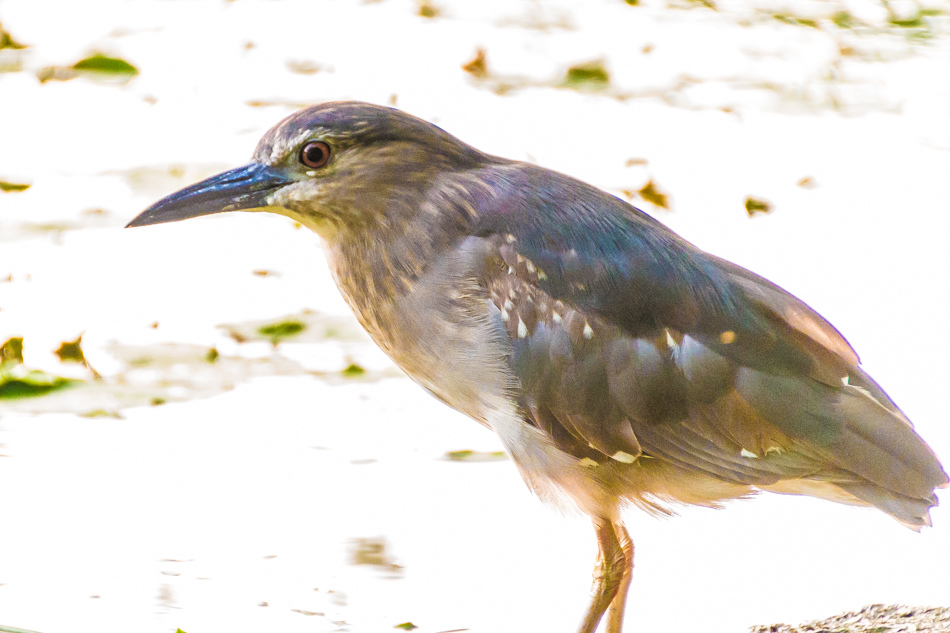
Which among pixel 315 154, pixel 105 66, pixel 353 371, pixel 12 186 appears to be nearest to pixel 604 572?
pixel 315 154

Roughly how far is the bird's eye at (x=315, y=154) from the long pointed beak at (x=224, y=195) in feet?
0.22

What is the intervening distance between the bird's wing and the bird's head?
0.25 metres

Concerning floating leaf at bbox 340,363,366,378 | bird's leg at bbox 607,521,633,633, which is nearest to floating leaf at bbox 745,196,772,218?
floating leaf at bbox 340,363,366,378

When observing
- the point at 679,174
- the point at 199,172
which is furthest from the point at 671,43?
the point at 199,172

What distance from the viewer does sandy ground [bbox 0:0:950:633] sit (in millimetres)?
3514

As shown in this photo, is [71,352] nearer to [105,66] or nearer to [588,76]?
[105,66]

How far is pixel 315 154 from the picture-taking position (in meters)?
3.04

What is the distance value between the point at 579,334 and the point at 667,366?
0.23 metres

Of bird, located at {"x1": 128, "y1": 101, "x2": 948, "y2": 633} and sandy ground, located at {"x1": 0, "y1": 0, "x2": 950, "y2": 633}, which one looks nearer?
bird, located at {"x1": 128, "y1": 101, "x2": 948, "y2": 633}

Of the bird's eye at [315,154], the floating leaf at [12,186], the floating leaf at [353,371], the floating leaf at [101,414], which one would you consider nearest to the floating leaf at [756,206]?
the floating leaf at [353,371]

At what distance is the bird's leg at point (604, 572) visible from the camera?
3.11 metres

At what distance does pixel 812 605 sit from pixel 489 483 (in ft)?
3.75

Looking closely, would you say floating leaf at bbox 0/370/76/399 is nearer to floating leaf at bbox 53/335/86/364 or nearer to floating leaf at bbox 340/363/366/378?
floating leaf at bbox 53/335/86/364

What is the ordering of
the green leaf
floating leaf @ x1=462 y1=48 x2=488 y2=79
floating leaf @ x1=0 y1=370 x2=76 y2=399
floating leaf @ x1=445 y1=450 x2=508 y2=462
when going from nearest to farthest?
1. floating leaf @ x1=445 y1=450 x2=508 y2=462
2. floating leaf @ x1=0 y1=370 x2=76 y2=399
3. floating leaf @ x1=462 y1=48 x2=488 y2=79
4. the green leaf
